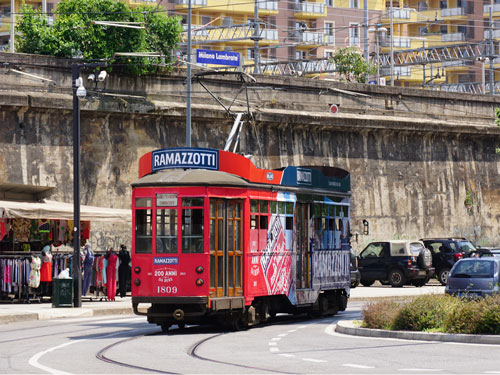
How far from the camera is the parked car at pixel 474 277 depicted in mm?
24234

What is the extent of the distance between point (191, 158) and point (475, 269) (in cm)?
800

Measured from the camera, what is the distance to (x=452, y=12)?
92.0m

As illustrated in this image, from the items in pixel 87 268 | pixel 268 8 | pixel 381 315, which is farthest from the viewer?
pixel 268 8

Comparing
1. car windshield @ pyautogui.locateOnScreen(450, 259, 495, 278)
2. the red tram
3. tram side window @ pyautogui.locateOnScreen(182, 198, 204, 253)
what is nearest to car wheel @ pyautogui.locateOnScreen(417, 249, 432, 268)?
car windshield @ pyautogui.locateOnScreen(450, 259, 495, 278)

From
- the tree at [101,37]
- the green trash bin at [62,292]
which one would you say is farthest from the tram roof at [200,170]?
the tree at [101,37]

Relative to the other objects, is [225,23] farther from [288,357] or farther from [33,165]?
[288,357]

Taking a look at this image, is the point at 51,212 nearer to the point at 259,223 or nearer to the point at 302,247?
the point at 302,247

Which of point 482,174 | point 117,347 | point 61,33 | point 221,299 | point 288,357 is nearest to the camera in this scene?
point 288,357

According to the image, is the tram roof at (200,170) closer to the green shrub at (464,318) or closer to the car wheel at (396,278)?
the green shrub at (464,318)

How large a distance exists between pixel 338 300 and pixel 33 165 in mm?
14349

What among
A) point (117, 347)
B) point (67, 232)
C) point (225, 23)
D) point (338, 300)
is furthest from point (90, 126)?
point (225, 23)

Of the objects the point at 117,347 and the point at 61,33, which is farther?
the point at 61,33

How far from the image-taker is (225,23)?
80500 millimetres

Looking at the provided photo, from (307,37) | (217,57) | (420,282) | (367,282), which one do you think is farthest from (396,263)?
(307,37)
